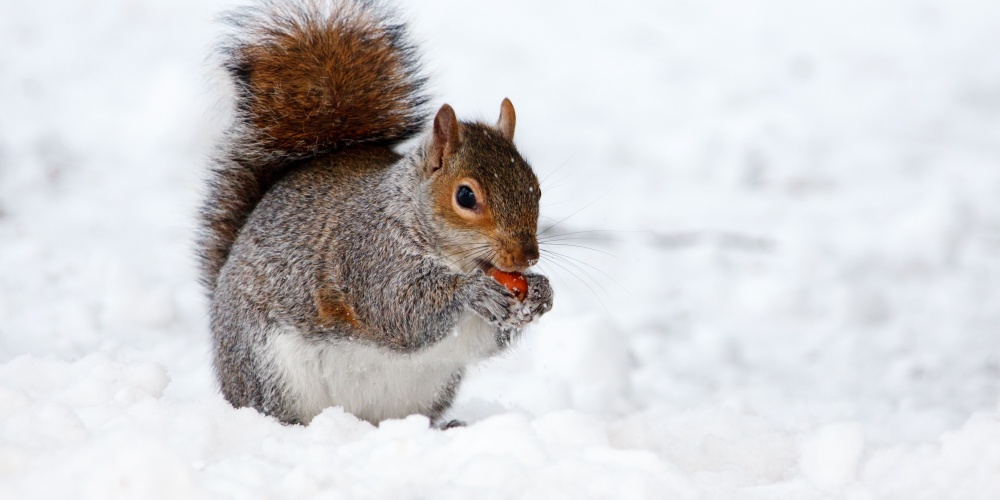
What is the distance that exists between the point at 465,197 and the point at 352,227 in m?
0.30

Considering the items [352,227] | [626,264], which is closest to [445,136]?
[352,227]

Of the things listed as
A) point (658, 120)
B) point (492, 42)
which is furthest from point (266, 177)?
point (492, 42)

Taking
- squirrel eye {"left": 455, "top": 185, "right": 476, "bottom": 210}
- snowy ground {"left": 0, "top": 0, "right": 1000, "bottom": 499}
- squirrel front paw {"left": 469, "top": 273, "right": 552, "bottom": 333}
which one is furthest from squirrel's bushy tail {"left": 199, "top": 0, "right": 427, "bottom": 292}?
squirrel front paw {"left": 469, "top": 273, "right": 552, "bottom": 333}

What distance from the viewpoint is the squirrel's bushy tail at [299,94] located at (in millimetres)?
2258

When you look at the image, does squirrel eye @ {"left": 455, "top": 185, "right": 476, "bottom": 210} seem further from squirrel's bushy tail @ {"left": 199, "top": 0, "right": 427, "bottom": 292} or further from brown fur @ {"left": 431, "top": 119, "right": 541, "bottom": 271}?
squirrel's bushy tail @ {"left": 199, "top": 0, "right": 427, "bottom": 292}

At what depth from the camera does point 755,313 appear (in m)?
3.20

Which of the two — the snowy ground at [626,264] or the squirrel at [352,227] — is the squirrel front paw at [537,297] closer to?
the squirrel at [352,227]

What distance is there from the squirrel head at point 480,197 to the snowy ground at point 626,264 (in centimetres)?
19

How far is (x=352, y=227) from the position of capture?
213 cm

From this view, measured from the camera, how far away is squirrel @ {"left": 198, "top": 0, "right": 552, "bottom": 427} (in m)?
1.96

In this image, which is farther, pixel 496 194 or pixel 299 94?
pixel 299 94

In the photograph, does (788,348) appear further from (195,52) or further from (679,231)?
(195,52)

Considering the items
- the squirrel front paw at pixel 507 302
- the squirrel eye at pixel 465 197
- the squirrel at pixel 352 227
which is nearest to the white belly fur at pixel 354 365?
the squirrel at pixel 352 227

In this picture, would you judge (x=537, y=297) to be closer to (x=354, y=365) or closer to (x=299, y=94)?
(x=354, y=365)
